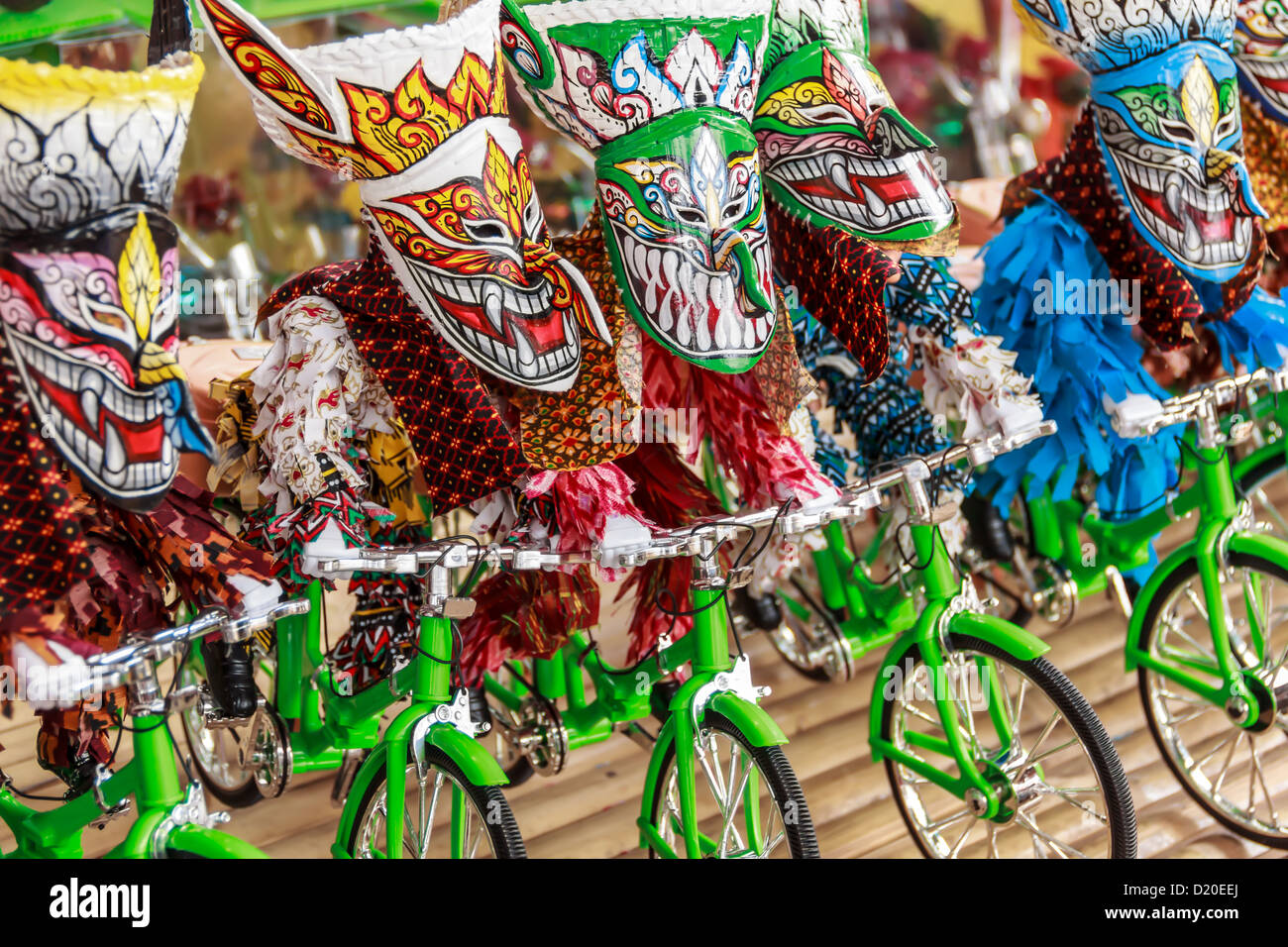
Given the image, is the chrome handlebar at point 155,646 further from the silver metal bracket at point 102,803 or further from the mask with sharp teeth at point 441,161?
the mask with sharp teeth at point 441,161

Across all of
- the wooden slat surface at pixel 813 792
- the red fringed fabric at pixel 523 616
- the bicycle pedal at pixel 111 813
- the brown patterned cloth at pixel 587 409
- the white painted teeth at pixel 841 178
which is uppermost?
the white painted teeth at pixel 841 178

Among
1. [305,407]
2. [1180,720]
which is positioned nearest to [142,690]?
[305,407]

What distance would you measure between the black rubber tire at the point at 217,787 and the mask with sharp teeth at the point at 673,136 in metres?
1.45

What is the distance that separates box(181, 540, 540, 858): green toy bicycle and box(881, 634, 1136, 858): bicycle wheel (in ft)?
2.47

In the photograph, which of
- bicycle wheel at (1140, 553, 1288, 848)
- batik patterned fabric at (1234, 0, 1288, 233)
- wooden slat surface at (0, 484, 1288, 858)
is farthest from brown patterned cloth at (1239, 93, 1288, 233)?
wooden slat surface at (0, 484, 1288, 858)

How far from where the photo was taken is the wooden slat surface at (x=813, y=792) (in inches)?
105

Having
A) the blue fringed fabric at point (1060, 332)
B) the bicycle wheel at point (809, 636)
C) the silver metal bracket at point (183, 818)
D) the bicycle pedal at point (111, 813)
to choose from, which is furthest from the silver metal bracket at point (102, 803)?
the blue fringed fabric at point (1060, 332)

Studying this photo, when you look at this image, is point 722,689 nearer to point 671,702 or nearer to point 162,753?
point 671,702

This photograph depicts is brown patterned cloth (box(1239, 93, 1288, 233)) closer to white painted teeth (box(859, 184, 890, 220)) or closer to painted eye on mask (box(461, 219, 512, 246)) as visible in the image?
white painted teeth (box(859, 184, 890, 220))

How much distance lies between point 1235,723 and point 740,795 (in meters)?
1.06

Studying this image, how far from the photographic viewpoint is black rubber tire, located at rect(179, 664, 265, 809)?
2.78 m
